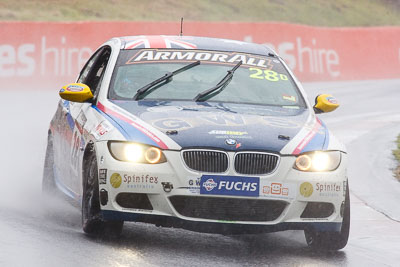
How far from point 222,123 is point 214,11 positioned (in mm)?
39563

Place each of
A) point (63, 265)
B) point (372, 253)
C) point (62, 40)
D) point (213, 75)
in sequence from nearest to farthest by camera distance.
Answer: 1. point (63, 265)
2. point (372, 253)
3. point (213, 75)
4. point (62, 40)

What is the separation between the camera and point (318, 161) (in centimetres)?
696

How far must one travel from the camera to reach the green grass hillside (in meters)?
39.5

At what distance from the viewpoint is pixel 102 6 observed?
42594 mm

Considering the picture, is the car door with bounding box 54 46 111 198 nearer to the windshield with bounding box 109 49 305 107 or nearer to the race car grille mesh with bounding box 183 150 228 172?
the windshield with bounding box 109 49 305 107

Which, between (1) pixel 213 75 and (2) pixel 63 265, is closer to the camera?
(2) pixel 63 265

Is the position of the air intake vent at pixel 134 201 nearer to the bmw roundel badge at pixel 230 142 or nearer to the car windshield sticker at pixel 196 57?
the bmw roundel badge at pixel 230 142

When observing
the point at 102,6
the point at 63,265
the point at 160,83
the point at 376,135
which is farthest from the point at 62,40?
the point at 63,265

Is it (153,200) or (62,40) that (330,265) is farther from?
(62,40)

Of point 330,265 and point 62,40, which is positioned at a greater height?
point 330,265

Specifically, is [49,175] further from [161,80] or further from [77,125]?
[161,80]

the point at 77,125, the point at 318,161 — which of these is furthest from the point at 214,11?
the point at 318,161

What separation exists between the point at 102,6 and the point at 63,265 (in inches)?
1467

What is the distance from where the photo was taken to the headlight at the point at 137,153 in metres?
6.72
